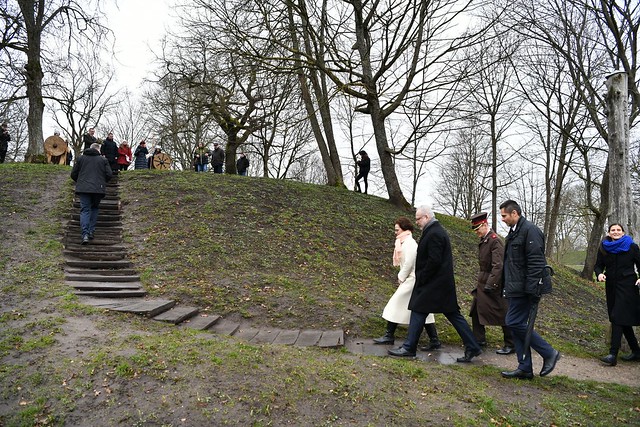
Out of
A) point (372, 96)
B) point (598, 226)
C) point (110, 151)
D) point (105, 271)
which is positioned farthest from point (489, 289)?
point (110, 151)

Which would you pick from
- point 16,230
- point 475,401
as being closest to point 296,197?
point 16,230

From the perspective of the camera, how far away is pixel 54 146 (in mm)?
19266

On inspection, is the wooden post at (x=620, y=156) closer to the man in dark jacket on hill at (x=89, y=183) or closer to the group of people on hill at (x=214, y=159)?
the man in dark jacket on hill at (x=89, y=183)

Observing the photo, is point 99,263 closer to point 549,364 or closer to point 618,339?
point 549,364

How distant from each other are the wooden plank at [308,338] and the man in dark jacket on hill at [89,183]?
6181mm

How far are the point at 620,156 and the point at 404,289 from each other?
4.35m

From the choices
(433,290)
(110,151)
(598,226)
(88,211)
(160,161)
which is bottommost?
(433,290)

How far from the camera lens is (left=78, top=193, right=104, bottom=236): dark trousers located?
978cm

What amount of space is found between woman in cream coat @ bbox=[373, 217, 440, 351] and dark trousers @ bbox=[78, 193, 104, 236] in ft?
23.9

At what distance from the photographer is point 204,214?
1198 centimetres

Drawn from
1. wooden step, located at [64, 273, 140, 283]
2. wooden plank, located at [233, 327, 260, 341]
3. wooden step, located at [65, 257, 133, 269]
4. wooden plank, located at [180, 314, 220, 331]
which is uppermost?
wooden step, located at [65, 257, 133, 269]

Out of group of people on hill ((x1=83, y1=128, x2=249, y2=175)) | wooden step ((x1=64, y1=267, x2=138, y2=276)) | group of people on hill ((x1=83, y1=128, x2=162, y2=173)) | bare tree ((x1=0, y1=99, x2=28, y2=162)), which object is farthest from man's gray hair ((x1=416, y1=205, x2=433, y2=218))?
bare tree ((x1=0, y1=99, x2=28, y2=162))

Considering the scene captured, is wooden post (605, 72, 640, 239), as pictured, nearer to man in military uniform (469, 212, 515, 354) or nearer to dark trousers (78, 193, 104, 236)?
man in military uniform (469, 212, 515, 354)

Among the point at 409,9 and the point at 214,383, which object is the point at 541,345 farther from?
the point at 409,9
